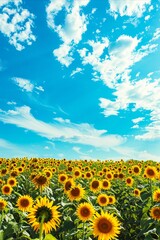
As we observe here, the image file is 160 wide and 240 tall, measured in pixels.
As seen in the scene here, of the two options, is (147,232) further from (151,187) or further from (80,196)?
(151,187)

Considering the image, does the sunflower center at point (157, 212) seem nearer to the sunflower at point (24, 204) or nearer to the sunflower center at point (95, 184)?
the sunflower at point (24, 204)

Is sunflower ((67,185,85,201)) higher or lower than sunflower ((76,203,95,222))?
higher

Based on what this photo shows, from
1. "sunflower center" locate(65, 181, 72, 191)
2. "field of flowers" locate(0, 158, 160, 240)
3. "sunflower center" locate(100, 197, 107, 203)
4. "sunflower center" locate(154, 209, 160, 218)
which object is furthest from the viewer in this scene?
"sunflower center" locate(65, 181, 72, 191)

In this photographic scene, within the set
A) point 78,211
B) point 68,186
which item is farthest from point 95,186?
point 78,211

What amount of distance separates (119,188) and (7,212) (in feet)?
22.2

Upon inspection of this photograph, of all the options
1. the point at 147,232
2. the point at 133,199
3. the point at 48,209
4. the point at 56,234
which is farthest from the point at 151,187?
the point at 48,209

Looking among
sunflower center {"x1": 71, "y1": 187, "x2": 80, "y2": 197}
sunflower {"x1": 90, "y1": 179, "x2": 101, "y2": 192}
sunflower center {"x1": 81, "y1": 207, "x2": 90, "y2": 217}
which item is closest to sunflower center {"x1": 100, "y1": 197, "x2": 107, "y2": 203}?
sunflower center {"x1": 71, "y1": 187, "x2": 80, "y2": 197}

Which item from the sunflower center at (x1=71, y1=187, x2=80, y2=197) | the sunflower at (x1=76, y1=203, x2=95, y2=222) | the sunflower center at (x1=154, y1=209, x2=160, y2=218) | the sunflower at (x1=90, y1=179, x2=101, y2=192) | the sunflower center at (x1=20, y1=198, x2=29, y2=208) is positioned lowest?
the sunflower at (x1=76, y1=203, x2=95, y2=222)

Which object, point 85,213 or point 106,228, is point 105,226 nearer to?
point 106,228

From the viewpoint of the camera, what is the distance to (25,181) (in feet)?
51.6

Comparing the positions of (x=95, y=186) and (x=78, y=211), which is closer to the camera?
(x=78, y=211)

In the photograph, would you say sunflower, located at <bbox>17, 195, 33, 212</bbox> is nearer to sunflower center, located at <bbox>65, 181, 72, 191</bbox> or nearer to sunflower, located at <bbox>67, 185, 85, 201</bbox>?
sunflower, located at <bbox>67, 185, 85, 201</bbox>

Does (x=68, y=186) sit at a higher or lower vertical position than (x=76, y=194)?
higher

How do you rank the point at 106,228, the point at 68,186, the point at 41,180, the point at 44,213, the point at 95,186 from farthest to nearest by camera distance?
the point at 95,186
the point at 68,186
the point at 41,180
the point at 106,228
the point at 44,213
